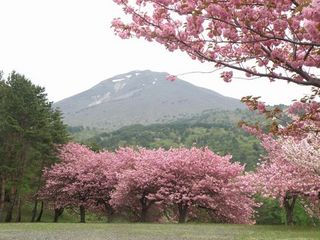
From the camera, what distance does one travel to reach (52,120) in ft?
169

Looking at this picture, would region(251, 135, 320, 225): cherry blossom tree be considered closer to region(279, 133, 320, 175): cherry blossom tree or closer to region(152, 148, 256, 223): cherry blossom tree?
region(279, 133, 320, 175): cherry blossom tree

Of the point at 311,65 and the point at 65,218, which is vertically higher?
the point at 311,65

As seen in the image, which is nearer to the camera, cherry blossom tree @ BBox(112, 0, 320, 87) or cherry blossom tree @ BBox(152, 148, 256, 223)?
cherry blossom tree @ BBox(112, 0, 320, 87)

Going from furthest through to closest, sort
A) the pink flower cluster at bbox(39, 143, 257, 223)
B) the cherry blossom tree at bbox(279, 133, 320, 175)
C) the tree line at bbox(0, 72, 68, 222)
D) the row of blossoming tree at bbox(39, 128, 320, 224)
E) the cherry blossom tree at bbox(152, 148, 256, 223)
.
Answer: the tree line at bbox(0, 72, 68, 222)
the pink flower cluster at bbox(39, 143, 257, 223)
the cherry blossom tree at bbox(152, 148, 256, 223)
the row of blossoming tree at bbox(39, 128, 320, 224)
the cherry blossom tree at bbox(279, 133, 320, 175)

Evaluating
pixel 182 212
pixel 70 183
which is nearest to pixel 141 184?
pixel 182 212

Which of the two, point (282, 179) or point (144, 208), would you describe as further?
point (144, 208)

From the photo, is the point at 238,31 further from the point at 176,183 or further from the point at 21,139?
the point at 21,139

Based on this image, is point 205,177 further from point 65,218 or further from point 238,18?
point 238,18

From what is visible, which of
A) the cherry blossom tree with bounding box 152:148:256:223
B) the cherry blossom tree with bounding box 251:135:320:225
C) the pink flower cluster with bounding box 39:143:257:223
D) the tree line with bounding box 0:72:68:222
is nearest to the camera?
the cherry blossom tree with bounding box 251:135:320:225

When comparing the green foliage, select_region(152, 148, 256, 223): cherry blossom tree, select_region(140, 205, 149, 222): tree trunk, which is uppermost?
the green foliage

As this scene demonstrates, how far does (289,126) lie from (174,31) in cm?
251

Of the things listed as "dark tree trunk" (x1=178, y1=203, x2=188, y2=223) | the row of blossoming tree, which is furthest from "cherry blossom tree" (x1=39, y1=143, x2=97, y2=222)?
"dark tree trunk" (x1=178, y1=203, x2=188, y2=223)

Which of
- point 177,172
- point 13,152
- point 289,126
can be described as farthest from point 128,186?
point 289,126

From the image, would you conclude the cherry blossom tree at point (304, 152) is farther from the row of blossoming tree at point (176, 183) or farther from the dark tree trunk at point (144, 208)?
the dark tree trunk at point (144, 208)
